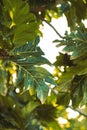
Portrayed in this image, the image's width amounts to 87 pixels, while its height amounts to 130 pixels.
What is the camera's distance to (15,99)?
2109 mm

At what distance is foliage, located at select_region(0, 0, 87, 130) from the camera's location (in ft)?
4.18

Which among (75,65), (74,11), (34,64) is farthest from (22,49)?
(74,11)

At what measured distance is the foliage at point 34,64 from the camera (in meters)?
1.28

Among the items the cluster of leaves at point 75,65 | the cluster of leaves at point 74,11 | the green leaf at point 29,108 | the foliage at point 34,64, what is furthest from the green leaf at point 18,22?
the green leaf at point 29,108

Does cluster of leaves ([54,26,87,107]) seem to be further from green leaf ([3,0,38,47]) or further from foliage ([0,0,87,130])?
green leaf ([3,0,38,47])

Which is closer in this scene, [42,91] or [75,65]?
[42,91]

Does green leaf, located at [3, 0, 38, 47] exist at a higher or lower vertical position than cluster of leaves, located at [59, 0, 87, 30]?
lower

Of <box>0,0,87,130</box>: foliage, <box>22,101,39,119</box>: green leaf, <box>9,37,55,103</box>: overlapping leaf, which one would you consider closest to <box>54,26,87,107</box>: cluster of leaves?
<box>0,0,87,130</box>: foliage

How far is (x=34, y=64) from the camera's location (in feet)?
4.47

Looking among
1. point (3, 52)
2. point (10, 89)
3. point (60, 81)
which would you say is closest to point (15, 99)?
point (10, 89)

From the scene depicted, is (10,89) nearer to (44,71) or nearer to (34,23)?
(44,71)

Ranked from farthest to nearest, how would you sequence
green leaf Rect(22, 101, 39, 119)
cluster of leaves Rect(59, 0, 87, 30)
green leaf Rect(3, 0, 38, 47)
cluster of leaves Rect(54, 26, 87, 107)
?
1. green leaf Rect(22, 101, 39, 119)
2. cluster of leaves Rect(59, 0, 87, 30)
3. cluster of leaves Rect(54, 26, 87, 107)
4. green leaf Rect(3, 0, 38, 47)

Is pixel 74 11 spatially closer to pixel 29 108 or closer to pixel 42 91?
pixel 29 108

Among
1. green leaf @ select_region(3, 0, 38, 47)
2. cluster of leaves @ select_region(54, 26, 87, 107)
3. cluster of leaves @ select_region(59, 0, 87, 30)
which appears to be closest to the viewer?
green leaf @ select_region(3, 0, 38, 47)
